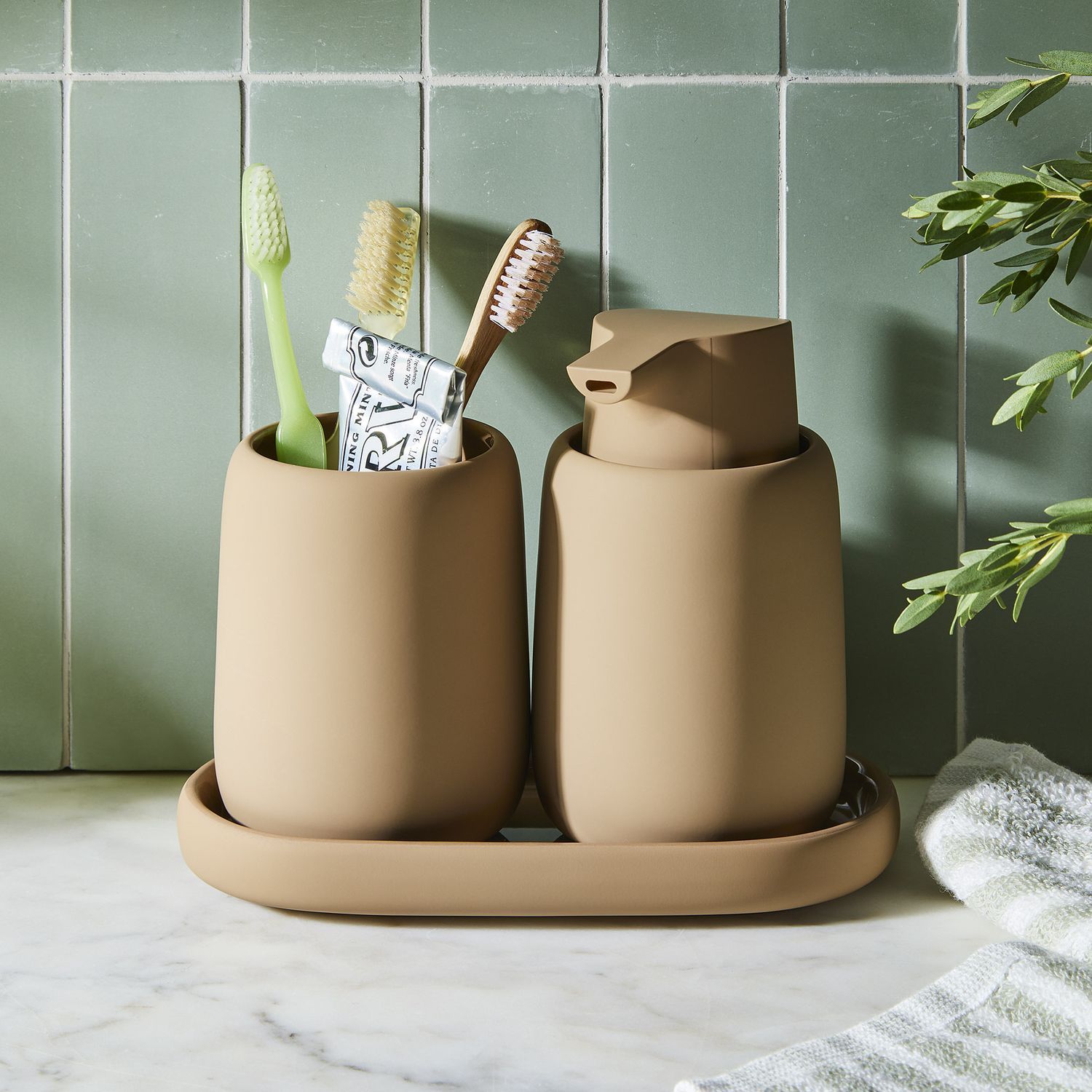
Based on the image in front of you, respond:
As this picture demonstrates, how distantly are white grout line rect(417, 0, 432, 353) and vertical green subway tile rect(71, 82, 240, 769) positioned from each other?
0.33 ft

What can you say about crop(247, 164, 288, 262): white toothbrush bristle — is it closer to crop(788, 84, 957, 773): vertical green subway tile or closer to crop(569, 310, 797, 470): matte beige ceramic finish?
crop(569, 310, 797, 470): matte beige ceramic finish

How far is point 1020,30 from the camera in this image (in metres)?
0.62

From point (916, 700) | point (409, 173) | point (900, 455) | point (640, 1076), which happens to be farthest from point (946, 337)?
point (640, 1076)

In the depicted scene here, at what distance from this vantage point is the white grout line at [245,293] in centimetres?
62

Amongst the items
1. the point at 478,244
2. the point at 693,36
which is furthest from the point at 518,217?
the point at 693,36

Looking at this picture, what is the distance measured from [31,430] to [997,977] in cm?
55

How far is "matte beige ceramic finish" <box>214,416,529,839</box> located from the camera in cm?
48

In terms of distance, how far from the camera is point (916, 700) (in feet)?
2.17

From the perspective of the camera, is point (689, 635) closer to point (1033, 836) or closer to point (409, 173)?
point (1033, 836)

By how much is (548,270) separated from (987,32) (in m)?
0.29

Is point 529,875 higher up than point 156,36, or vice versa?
point 156,36

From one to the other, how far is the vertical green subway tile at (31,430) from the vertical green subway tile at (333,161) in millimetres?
120

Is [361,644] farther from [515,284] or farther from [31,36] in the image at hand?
[31,36]

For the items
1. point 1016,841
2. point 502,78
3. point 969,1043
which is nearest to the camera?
point 969,1043
